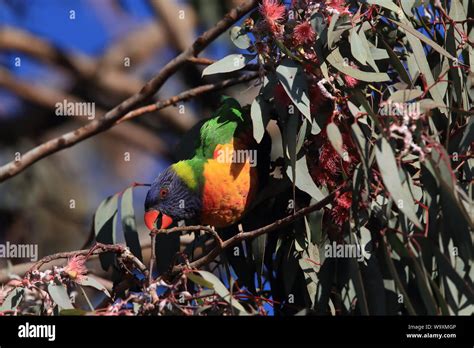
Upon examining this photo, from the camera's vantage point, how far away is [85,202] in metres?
5.18

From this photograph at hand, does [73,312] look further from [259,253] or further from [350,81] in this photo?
[350,81]

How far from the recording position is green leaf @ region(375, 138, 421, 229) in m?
1.78

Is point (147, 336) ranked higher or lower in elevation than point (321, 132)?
lower

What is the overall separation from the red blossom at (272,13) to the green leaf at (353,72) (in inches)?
7.3

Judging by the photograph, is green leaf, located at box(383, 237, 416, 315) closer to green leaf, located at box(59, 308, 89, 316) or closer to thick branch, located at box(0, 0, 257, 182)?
green leaf, located at box(59, 308, 89, 316)

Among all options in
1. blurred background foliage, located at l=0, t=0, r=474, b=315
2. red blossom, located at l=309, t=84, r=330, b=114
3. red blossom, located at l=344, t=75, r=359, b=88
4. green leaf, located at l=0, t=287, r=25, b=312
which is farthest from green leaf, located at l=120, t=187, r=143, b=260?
red blossom, located at l=344, t=75, r=359, b=88

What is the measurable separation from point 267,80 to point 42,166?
328 centimetres

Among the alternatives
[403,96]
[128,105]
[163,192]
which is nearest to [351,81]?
[403,96]

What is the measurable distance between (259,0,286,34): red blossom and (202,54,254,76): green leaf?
0.15 meters

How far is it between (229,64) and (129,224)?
2.19 feet

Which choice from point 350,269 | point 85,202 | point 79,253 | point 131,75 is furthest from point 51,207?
point 350,269

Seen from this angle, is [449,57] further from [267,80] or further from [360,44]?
[267,80]

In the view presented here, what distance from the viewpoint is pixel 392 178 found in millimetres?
1788

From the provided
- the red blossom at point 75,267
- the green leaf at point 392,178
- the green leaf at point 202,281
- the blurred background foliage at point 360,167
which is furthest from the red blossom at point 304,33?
the red blossom at point 75,267
